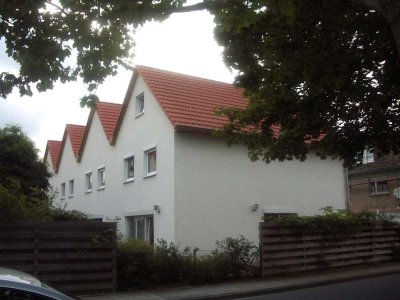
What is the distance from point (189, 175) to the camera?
1795cm

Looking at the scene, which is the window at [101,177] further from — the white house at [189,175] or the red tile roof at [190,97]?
the red tile roof at [190,97]

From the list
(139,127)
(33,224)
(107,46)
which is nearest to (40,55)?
(107,46)

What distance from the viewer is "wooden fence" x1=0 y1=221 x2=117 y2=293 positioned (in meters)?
11.9

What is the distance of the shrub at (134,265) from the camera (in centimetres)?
1320

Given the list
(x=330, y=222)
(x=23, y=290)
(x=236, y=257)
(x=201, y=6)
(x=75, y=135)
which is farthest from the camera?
(x=75, y=135)

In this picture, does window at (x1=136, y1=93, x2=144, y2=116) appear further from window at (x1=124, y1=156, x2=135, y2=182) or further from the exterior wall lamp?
the exterior wall lamp

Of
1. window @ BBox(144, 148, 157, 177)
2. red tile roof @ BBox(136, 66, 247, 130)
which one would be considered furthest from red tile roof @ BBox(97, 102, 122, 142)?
red tile roof @ BBox(136, 66, 247, 130)

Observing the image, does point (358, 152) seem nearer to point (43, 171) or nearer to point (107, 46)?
point (107, 46)

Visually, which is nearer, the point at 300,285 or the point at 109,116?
the point at 300,285

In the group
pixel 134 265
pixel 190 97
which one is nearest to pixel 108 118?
pixel 190 97

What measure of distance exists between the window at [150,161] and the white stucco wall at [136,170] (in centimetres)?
21

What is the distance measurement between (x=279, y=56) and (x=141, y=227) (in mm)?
11679

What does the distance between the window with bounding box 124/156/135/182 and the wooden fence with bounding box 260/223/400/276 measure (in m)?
8.74

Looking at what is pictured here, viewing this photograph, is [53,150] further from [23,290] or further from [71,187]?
[23,290]
